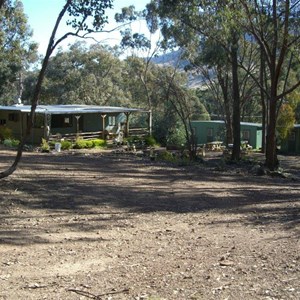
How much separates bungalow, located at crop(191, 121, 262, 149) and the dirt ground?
28468 millimetres

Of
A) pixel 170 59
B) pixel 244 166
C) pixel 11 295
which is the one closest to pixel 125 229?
pixel 11 295

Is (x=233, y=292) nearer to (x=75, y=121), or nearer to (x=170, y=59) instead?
(x=75, y=121)

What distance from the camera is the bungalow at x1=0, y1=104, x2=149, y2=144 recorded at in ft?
105

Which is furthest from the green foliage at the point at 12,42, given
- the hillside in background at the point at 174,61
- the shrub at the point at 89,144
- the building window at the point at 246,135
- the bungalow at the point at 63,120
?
the building window at the point at 246,135

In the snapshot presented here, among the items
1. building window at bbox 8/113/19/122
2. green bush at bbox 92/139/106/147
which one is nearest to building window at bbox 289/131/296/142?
green bush at bbox 92/139/106/147

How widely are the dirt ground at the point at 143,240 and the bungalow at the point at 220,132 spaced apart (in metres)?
28.5

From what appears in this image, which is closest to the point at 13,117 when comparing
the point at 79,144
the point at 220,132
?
the point at 79,144

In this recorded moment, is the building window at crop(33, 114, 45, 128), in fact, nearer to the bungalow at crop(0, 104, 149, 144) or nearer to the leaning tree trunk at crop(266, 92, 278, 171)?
the bungalow at crop(0, 104, 149, 144)

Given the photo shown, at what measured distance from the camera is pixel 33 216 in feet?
28.5

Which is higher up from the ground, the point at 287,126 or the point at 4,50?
the point at 4,50

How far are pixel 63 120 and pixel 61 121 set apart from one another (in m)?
0.16

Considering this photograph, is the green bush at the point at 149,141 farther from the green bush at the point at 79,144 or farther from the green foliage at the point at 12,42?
the green foliage at the point at 12,42

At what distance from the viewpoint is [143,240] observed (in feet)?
24.3

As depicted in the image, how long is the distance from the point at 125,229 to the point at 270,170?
46.5 feet
